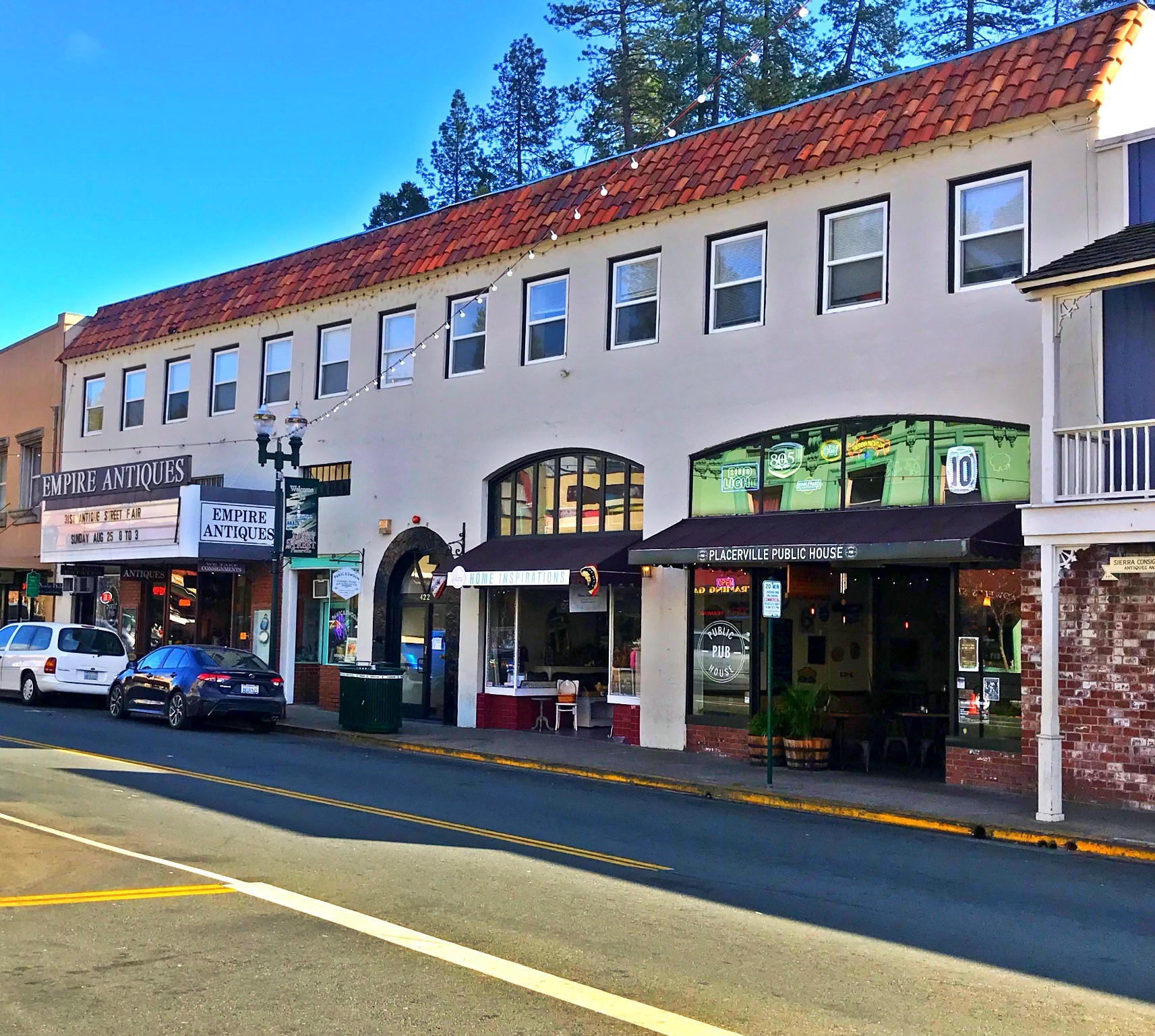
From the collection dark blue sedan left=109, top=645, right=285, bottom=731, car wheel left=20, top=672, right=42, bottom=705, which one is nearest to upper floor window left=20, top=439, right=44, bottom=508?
car wheel left=20, top=672, right=42, bottom=705

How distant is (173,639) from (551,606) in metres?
12.2

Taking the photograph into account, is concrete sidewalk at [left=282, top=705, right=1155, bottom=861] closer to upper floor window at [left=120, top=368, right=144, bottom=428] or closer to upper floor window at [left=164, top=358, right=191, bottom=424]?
upper floor window at [left=164, top=358, right=191, bottom=424]

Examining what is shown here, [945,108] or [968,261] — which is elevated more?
[945,108]

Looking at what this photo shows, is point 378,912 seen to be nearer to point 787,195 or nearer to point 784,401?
point 784,401

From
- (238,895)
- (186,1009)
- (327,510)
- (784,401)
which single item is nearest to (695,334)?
(784,401)

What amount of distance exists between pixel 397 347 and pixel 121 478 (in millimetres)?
8240

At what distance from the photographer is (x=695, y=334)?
19594 mm

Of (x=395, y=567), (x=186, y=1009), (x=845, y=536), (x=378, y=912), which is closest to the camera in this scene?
(x=186, y=1009)

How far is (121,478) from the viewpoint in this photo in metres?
29.4

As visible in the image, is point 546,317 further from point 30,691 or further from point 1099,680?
point 30,691

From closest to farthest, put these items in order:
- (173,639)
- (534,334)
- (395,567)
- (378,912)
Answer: (378,912) < (534,334) < (395,567) < (173,639)

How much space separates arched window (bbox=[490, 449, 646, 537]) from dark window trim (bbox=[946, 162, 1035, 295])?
5.72 metres

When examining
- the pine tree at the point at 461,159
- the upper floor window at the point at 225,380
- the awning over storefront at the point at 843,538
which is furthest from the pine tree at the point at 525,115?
the awning over storefront at the point at 843,538

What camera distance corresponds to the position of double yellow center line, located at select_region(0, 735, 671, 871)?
10.5 m
